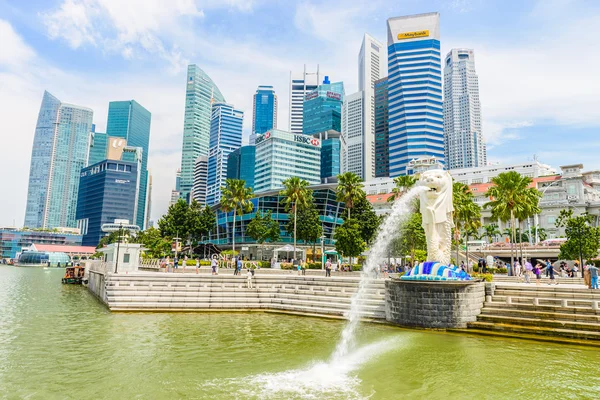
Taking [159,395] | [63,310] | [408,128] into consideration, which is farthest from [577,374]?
[408,128]

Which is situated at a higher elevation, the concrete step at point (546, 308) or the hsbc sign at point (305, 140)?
the hsbc sign at point (305, 140)

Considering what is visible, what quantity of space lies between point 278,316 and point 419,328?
8949 mm

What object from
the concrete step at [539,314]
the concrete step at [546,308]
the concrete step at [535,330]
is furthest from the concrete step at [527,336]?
the concrete step at [546,308]

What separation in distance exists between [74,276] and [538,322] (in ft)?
184

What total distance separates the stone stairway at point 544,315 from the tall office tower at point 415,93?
471ft

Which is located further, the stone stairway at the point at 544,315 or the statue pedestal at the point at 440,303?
the statue pedestal at the point at 440,303

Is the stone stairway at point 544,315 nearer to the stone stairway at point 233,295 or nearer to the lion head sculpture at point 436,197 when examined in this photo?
the lion head sculpture at point 436,197

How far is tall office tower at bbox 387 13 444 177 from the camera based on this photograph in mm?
161375

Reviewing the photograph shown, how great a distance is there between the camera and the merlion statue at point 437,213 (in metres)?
22.1

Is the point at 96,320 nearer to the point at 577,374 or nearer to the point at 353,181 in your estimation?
the point at 577,374

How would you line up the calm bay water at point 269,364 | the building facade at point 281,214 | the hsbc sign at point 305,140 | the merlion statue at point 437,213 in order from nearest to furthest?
the calm bay water at point 269,364
the merlion statue at point 437,213
the building facade at point 281,214
the hsbc sign at point 305,140

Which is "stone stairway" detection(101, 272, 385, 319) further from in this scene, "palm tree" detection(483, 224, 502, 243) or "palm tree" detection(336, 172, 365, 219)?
"palm tree" detection(483, 224, 502, 243)

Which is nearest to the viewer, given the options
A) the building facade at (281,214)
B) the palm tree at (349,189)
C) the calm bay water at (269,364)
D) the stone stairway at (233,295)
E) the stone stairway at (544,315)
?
the calm bay water at (269,364)

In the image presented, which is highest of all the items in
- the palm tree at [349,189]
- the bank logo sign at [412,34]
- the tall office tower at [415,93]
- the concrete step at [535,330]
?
the bank logo sign at [412,34]
